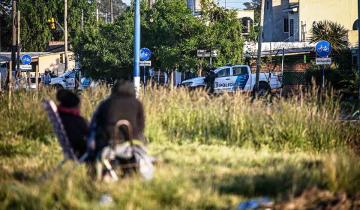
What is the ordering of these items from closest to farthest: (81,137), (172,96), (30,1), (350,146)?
(81,137) < (350,146) < (172,96) < (30,1)

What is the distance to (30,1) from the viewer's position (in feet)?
236

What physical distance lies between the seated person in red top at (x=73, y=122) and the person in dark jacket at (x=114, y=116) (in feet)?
1.57

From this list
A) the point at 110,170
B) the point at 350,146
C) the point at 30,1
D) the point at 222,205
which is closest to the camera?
the point at 222,205

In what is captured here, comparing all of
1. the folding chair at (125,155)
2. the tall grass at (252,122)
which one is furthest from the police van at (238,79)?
the folding chair at (125,155)

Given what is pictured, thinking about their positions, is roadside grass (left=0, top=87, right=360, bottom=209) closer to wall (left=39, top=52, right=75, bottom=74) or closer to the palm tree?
the palm tree

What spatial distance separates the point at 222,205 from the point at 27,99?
8.61 m

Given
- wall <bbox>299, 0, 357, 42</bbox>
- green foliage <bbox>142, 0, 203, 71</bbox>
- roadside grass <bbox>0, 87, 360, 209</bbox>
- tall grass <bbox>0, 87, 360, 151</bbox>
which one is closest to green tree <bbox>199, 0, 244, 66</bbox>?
green foliage <bbox>142, 0, 203, 71</bbox>

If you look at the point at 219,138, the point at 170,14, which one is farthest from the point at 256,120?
the point at 170,14

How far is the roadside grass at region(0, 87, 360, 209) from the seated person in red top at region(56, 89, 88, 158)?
0.43m

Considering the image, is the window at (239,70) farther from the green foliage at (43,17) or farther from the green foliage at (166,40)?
the green foliage at (43,17)

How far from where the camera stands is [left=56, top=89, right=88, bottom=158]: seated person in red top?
8.42 metres

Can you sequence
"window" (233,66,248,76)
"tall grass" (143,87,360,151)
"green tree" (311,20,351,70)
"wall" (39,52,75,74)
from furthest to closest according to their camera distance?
1. "wall" (39,52,75,74)
2. "green tree" (311,20,351,70)
3. "window" (233,66,248,76)
4. "tall grass" (143,87,360,151)

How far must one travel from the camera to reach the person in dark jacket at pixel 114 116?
7895mm

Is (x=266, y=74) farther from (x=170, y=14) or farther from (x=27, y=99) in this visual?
(x=27, y=99)
